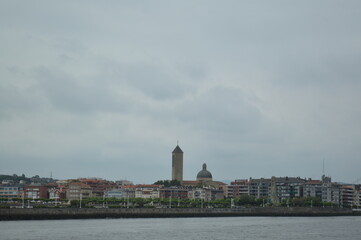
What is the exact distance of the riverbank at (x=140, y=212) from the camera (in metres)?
122

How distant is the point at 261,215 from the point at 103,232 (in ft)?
329

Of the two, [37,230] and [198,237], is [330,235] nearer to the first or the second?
[198,237]

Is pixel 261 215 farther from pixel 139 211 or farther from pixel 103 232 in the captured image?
pixel 103 232

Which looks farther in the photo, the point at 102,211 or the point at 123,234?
the point at 102,211

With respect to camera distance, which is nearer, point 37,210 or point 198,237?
point 198,237

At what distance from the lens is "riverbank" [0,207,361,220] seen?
4820 inches

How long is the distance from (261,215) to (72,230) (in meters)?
100

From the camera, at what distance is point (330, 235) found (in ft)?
313

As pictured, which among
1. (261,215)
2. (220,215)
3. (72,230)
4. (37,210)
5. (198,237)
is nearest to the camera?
(198,237)

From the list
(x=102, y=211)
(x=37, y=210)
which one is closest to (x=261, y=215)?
(x=102, y=211)

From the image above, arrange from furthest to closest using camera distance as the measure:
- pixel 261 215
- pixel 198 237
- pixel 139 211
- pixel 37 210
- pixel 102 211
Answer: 1. pixel 261 215
2. pixel 139 211
3. pixel 102 211
4. pixel 37 210
5. pixel 198 237

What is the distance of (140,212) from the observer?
15038cm

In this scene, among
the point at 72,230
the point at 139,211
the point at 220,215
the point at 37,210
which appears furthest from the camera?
the point at 220,215

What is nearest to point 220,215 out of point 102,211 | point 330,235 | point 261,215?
point 261,215
